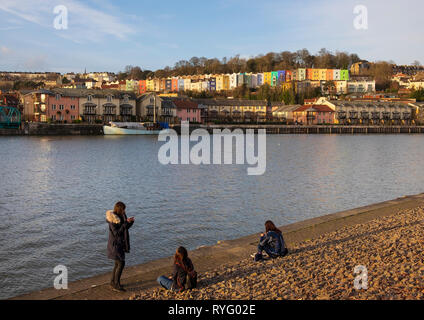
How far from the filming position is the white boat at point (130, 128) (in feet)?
270

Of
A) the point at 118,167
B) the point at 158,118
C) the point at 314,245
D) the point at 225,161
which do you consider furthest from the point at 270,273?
the point at 158,118

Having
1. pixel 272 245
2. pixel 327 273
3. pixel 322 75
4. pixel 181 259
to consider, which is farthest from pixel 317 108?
pixel 181 259

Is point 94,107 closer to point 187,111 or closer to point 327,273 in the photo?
point 187,111

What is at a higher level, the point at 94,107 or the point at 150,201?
the point at 94,107

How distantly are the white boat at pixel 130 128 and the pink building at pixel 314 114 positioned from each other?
45.1 metres

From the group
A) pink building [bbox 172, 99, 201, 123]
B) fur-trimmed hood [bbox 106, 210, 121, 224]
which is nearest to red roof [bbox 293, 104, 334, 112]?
pink building [bbox 172, 99, 201, 123]

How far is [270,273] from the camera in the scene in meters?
8.11

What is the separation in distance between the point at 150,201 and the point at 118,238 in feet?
41.4

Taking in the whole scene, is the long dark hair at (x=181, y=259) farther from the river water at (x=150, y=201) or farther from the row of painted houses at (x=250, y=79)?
the row of painted houses at (x=250, y=79)

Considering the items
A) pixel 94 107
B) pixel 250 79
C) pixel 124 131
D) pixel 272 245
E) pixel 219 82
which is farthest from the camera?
pixel 250 79

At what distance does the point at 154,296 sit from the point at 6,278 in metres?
5.01

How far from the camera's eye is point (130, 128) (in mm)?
86312

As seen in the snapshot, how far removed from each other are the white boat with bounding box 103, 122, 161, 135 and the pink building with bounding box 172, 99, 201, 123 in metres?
12.6

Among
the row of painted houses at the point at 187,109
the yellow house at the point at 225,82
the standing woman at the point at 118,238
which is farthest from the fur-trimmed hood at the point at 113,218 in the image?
the yellow house at the point at 225,82
